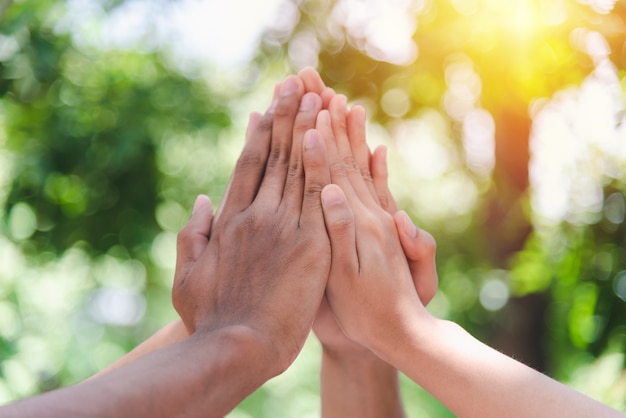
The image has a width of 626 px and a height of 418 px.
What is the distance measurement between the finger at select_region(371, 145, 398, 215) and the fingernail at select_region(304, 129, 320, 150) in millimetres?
246

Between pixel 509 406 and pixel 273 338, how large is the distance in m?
0.44

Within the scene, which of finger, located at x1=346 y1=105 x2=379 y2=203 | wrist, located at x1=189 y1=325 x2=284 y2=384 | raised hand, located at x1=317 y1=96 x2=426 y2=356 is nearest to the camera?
wrist, located at x1=189 y1=325 x2=284 y2=384

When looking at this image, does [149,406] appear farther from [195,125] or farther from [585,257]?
[195,125]

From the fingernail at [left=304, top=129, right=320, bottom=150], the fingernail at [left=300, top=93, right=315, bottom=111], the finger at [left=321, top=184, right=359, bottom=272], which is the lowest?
the finger at [left=321, top=184, right=359, bottom=272]

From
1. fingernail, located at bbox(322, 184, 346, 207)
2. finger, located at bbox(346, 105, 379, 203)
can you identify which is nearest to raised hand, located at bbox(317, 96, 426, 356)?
fingernail, located at bbox(322, 184, 346, 207)

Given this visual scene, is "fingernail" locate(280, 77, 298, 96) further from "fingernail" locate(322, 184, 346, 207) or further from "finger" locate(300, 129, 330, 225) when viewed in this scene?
"fingernail" locate(322, 184, 346, 207)

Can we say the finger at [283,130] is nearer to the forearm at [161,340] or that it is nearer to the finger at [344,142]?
the finger at [344,142]

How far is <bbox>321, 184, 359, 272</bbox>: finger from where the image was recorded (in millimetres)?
1406

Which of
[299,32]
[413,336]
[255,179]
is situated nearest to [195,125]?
[299,32]

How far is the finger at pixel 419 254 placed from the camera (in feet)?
4.93

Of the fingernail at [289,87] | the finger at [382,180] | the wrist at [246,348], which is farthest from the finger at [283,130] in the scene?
the wrist at [246,348]

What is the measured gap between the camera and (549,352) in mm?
3303

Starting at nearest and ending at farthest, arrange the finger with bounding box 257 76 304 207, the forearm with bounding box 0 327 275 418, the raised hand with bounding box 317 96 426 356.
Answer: the forearm with bounding box 0 327 275 418
the raised hand with bounding box 317 96 426 356
the finger with bounding box 257 76 304 207

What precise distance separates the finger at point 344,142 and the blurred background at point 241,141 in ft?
2.61
